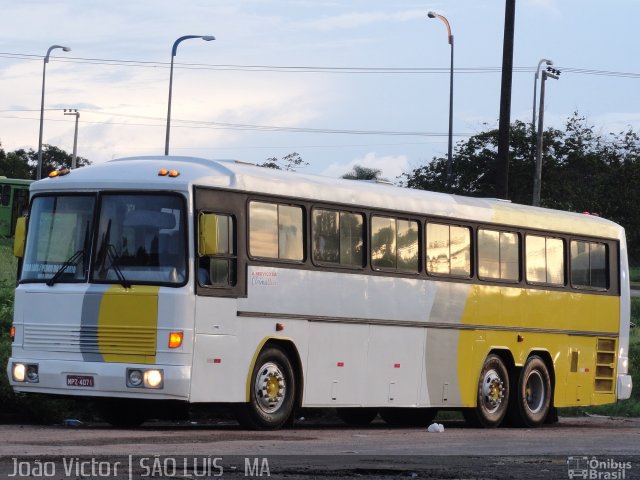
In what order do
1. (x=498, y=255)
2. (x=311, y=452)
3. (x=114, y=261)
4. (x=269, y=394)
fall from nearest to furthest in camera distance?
(x=311, y=452) → (x=114, y=261) → (x=269, y=394) → (x=498, y=255)

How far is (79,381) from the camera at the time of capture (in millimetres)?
16281

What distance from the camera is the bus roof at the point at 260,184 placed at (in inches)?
656

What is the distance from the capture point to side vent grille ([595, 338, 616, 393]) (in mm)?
23797

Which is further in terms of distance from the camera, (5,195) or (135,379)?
(5,195)

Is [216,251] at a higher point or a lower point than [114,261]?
higher

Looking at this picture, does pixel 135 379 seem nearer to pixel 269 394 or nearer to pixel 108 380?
pixel 108 380

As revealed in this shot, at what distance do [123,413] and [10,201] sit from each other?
1720 inches

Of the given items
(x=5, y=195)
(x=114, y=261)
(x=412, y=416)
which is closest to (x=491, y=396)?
(x=412, y=416)

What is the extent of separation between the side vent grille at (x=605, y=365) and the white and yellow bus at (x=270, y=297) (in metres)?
1.67

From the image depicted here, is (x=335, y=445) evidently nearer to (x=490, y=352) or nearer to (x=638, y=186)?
(x=490, y=352)

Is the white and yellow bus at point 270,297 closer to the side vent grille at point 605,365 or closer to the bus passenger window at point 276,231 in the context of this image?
the bus passenger window at point 276,231

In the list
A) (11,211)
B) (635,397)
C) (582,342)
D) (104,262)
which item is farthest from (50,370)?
(11,211)

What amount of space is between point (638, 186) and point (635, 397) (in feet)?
152

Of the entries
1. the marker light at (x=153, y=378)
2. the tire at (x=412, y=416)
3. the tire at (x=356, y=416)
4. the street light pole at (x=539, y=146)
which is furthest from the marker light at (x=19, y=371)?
the street light pole at (x=539, y=146)
